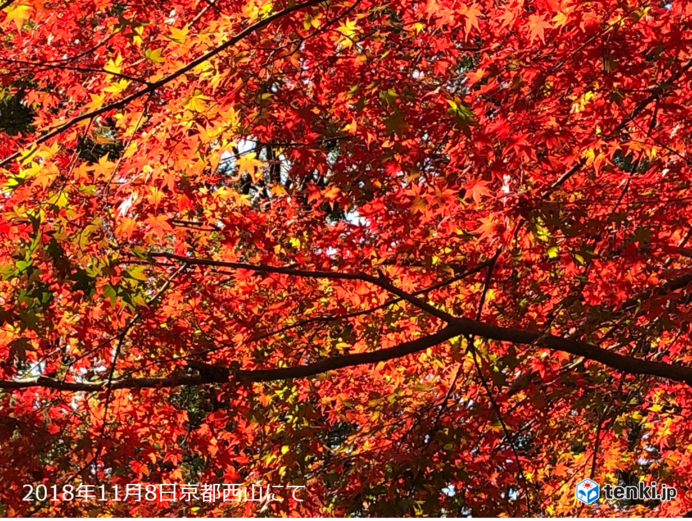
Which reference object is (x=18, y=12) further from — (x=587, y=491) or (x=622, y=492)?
(x=622, y=492)

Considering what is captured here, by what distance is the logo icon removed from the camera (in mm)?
6755

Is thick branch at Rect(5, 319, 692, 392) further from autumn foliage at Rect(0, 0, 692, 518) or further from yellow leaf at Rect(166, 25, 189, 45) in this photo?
yellow leaf at Rect(166, 25, 189, 45)

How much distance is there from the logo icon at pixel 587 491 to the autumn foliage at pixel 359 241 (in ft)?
0.35

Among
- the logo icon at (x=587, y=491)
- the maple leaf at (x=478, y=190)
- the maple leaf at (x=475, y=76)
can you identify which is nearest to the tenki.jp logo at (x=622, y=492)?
the logo icon at (x=587, y=491)

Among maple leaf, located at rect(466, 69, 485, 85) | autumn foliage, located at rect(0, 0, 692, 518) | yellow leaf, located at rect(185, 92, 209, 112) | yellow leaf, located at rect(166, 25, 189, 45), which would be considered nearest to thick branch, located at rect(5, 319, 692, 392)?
autumn foliage, located at rect(0, 0, 692, 518)

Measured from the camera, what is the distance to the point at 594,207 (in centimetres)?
523

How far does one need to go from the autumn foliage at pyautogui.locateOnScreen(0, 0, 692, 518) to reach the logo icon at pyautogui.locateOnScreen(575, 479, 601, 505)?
0.35 feet

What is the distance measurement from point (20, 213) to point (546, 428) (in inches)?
163

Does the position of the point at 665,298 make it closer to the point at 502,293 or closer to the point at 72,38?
the point at 502,293

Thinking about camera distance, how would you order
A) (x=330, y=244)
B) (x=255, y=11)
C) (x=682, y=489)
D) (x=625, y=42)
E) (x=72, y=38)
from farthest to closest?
(x=682, y=489) → (x=72, y=38) → (x=330, y=244) → (x=625, y=42) → (x=255, y=11)

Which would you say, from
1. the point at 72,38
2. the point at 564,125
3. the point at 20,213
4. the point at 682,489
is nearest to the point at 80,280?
the point at 20,213

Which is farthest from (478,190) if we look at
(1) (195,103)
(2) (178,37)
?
(2) (178,37)

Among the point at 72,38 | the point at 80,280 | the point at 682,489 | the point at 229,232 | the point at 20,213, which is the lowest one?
the point at 682,489

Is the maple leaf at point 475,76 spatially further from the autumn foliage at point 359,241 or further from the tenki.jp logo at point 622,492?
the tenki.jp logo at point 622,492
